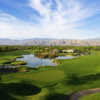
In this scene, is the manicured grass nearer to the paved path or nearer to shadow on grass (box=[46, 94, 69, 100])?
the paved path

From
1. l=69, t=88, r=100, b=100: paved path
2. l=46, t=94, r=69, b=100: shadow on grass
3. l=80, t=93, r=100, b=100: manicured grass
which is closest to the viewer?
l=80, t=93, r=100, b=100: manicured grass

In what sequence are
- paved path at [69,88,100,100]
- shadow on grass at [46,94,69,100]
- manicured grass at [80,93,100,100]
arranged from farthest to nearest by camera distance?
paved path at [69,88,100,100]
shadow on grass at [46,94,69,100]
manicured grass at [80,93,100,100]

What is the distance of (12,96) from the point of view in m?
21.7

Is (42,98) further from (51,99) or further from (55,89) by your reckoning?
(55,89)

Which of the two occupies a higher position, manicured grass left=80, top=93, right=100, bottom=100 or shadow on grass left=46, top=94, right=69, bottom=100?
manicured grass left=80, top=93, right=100, bottom=100

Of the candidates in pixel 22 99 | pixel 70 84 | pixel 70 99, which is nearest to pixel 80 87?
pixel 70 84

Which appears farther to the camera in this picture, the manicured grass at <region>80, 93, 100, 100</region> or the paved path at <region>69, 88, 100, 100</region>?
the paved path at <region>69, 88, 100, 100</region>

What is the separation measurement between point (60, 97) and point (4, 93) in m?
12.2

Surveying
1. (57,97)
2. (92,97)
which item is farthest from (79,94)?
(57,97)

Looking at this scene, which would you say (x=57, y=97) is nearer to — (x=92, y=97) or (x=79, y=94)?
(x=79, y=94)

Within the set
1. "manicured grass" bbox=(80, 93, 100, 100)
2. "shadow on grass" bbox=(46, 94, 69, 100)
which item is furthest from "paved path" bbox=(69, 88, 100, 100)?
"shadow on grass" bbox=(46, 94, 69, 100)

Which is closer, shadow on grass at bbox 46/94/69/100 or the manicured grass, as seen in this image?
the manicured grass

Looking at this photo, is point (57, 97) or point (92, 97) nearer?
point (92, 97)

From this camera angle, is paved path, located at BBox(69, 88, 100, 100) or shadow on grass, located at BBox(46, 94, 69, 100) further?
paved path, located at BBox(69, 88, 100, 100)
